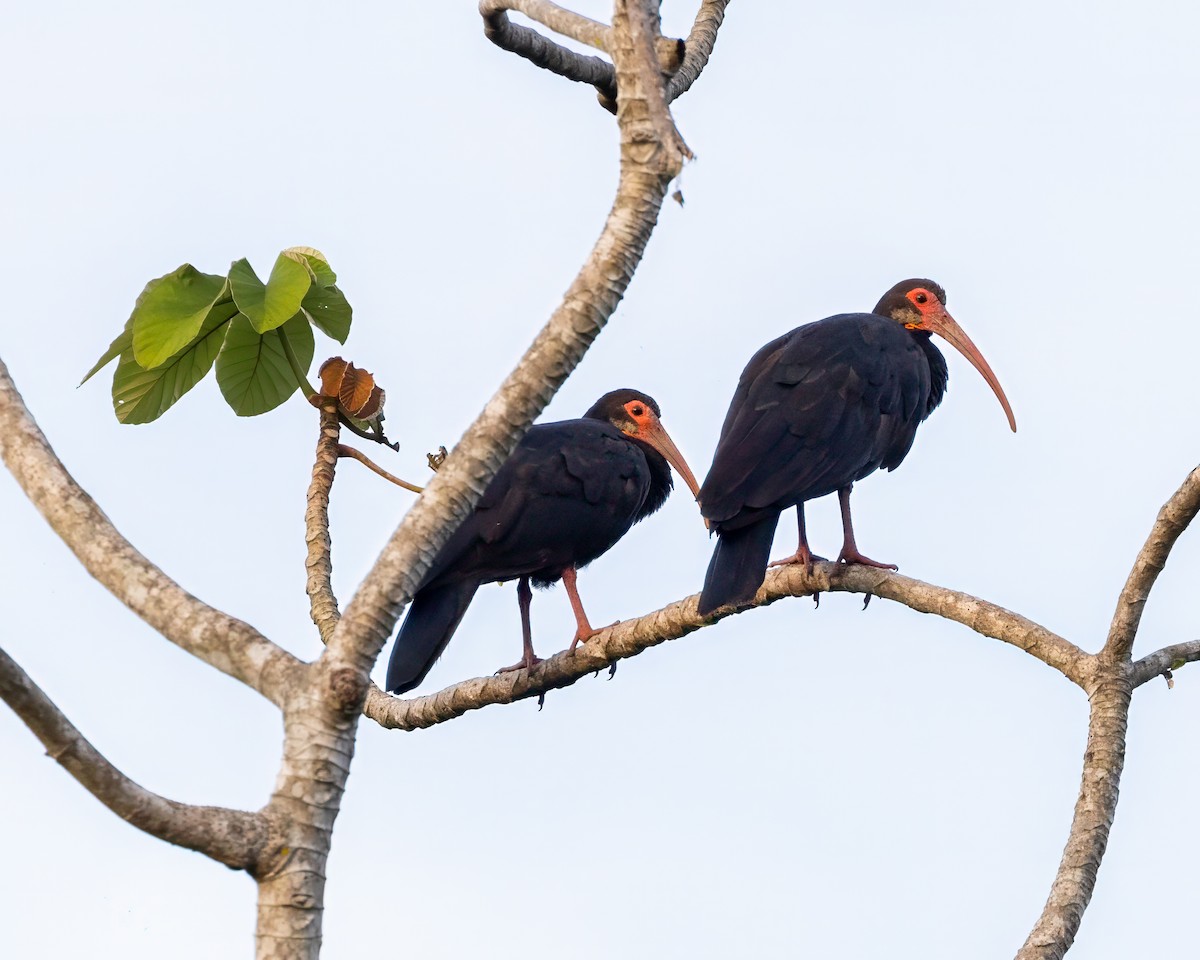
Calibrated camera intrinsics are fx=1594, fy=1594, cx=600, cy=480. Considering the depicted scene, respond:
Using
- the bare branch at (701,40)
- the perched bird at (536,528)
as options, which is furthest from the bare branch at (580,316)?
the perched bird at (536,528)

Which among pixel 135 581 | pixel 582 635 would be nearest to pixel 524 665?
pixel 582 635

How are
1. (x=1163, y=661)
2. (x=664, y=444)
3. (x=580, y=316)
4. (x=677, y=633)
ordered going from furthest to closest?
1. (x=664, y=444)
2. (x=677, y=633)
3. (x=1163, y=661)
4. (x=580, y=316)

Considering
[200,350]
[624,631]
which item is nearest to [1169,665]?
[624,631]

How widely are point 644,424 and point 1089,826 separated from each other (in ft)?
13.8

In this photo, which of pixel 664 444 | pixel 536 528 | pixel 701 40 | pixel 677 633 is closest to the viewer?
pixel 701 40

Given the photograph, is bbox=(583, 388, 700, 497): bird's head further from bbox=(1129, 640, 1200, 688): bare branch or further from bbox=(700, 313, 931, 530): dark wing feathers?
bbox=(1129, 640, 1200, 688): bare branch

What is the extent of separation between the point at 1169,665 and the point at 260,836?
3151mm

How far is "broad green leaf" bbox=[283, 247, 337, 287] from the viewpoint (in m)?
6.07

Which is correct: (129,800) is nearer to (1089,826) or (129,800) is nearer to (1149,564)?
(1089,826)

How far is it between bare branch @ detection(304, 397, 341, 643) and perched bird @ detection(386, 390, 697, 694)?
0.49 m

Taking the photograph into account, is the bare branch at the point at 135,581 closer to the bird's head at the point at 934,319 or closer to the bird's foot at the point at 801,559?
the bird's foot at the point at 801,559

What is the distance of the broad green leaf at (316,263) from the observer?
607 centimetres

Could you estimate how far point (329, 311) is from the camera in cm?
617

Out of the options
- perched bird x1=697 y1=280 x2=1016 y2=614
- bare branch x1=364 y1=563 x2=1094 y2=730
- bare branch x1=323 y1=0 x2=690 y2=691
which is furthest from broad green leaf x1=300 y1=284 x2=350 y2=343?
bare branch x1=323 y1=0 x2=690 y2=691
